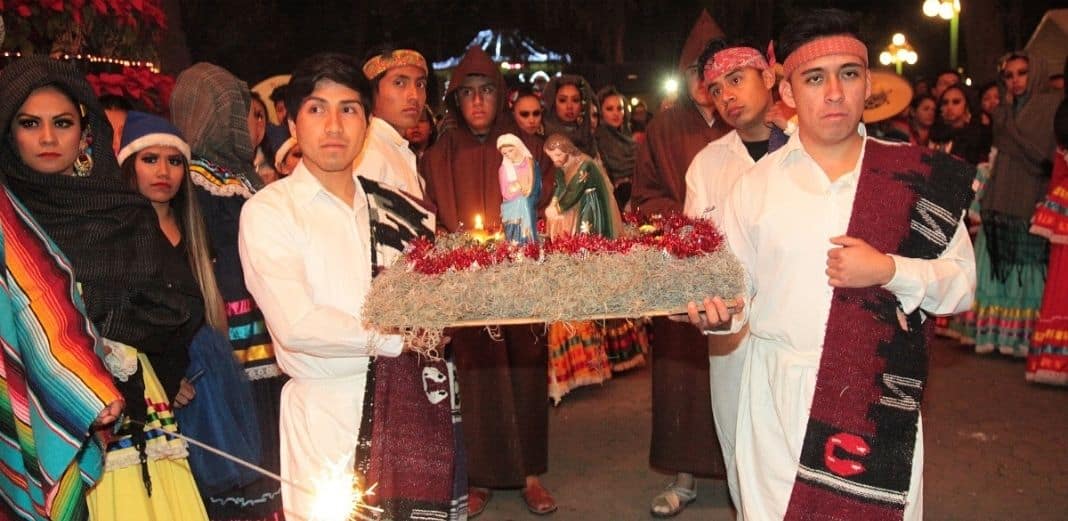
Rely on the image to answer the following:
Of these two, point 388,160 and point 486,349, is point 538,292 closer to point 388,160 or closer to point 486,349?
point 388,160

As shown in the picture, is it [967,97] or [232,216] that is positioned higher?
[967,97]

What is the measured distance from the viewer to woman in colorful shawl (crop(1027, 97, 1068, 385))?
7723mm

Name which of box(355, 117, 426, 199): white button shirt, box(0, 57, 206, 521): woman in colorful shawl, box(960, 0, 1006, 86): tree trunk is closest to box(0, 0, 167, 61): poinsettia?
box(0, 57, 206, 521): woman in colorful shawl

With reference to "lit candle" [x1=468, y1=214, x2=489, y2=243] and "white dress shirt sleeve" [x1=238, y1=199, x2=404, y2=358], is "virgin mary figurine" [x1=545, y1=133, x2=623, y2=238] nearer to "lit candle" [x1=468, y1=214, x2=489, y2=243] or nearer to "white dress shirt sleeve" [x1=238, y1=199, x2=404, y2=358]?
"lit candle" [x1=468, y1=214, x2=489, y2=243]

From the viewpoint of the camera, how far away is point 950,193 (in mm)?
3332

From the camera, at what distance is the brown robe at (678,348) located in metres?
5.50

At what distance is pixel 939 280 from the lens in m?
3.18

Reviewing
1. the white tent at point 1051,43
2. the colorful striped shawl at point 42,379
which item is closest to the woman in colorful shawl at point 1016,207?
the colorful striped shawl at point 42,379

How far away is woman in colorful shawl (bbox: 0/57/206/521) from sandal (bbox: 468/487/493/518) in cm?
220

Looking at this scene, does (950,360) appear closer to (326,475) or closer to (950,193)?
(950,193)

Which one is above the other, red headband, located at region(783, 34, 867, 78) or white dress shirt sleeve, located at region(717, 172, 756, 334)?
red headband, located at region(783, 34, 867, 78)

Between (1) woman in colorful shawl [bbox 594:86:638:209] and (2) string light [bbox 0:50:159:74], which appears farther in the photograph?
(1) woman in colorful shawl [bbox 594:86:638:209]

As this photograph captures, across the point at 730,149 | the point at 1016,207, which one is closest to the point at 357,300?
the point at 730,149

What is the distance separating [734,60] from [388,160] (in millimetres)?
1581
